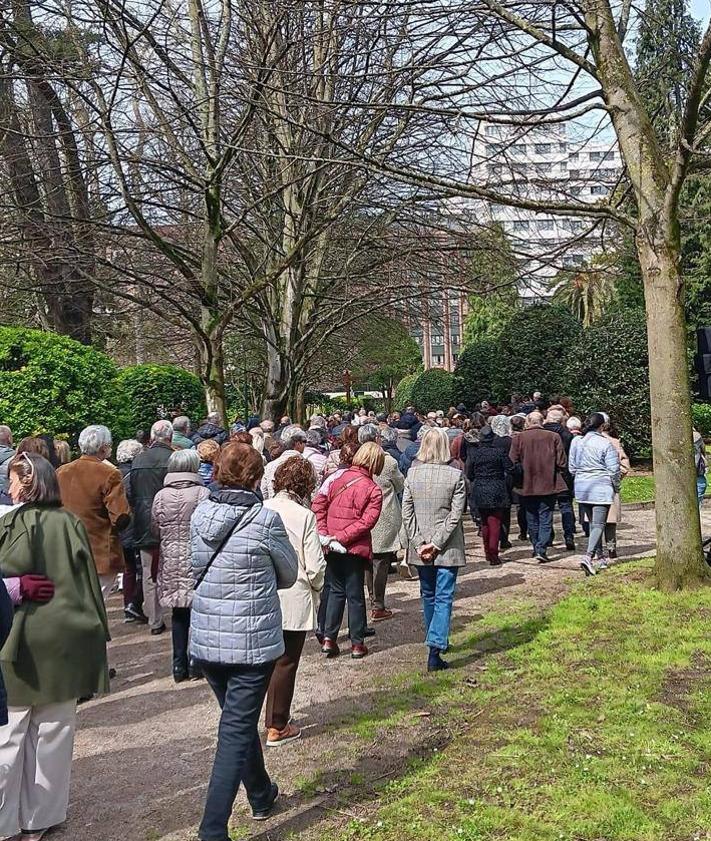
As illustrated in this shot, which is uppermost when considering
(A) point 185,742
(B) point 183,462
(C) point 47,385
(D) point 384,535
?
(C) point 47,385

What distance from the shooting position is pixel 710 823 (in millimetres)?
3781

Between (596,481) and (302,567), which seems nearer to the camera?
(302,567)

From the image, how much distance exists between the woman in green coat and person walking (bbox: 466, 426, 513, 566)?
6.95m

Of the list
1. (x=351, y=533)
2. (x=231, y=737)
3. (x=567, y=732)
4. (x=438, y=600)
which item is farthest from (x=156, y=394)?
(x=231, y=737)

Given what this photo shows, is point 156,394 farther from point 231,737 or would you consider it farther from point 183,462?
point 231,737

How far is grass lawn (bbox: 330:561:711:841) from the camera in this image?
3943mm

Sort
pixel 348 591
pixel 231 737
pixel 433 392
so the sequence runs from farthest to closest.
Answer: pixel 433 392 < pixel 348 591 < pixel 231 737

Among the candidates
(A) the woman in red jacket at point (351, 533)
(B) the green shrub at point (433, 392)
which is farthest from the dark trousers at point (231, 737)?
(B) the green shrub at point (433, 392)

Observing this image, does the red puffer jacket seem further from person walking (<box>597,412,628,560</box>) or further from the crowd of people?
person walking (<box>597,412,628,560</box>)

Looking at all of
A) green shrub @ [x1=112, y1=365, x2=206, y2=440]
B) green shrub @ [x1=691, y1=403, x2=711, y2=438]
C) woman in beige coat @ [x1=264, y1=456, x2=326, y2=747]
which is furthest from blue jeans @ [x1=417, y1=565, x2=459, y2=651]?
green shrub @ [x1=691, y1=403, x2=711, y2=438]

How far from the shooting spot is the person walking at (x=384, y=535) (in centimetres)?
834

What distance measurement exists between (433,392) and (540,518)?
2466cm

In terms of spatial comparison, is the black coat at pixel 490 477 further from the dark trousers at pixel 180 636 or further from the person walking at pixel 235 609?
the person walking at pixel 235 609

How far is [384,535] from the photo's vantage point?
8.51m
